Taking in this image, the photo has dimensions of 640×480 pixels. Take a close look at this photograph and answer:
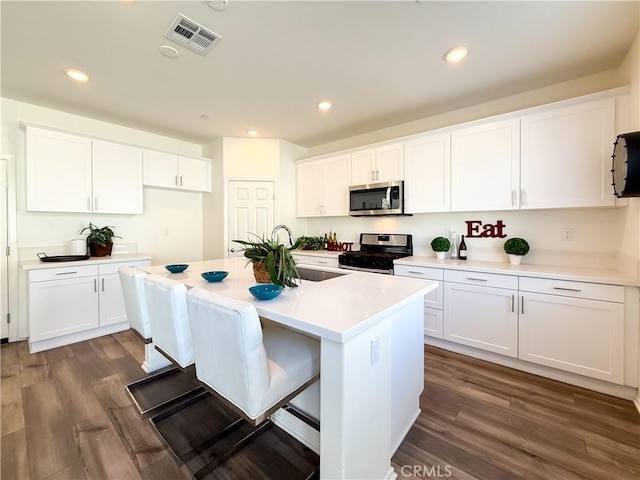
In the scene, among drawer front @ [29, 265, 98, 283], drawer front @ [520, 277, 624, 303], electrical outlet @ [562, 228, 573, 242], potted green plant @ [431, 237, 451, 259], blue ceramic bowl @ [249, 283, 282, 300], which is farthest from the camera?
potted green plant @ [431, 237, 451, 259]

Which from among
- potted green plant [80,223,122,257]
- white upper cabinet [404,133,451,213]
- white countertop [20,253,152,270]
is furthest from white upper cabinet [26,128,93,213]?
white upper cabinet [404,133,451,213]

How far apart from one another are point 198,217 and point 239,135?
1.59 m

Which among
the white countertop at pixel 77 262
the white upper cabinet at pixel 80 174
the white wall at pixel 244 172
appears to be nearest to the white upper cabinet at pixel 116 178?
the white upper cabinet at pixel 80 174

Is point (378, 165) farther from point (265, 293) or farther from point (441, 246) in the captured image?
point (265, 293)

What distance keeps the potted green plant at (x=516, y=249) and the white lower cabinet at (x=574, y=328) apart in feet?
1.43

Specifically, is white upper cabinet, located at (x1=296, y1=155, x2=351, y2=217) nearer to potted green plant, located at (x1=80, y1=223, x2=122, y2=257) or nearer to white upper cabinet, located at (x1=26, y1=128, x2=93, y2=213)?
potted green plant, located at (x1=80, y1=223, x2=122, y2=257)

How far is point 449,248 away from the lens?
3242 millimetres

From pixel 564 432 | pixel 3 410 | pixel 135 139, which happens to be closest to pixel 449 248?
pixel 564 432

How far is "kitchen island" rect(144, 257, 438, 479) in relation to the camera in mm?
1096

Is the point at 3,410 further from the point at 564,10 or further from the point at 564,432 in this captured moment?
the point at 564,10

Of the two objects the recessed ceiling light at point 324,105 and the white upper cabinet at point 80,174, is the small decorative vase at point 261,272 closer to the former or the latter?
the recessed ceiling light at point 324,105

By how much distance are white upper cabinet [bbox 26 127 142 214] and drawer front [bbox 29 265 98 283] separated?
705 mm

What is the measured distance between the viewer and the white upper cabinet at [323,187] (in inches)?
158

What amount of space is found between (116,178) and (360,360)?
3.94 metres
